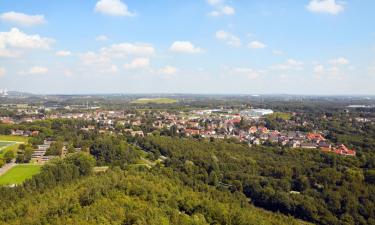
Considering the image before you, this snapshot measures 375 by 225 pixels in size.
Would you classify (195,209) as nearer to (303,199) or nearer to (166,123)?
(303,199)

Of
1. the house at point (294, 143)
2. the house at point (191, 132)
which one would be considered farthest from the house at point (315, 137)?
the house at point (191, 132)

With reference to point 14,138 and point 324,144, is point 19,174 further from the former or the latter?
point 324,144

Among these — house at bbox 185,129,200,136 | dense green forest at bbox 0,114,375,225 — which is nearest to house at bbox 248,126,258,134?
house at bbox 185,129,200,136

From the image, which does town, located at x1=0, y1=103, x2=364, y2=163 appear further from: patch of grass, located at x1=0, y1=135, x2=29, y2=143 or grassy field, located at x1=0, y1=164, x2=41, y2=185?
grassy field, located at x1=0, y1=164, x2=41, y2=185

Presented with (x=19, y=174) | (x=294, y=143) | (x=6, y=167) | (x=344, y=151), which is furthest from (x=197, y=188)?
(x=294, y=143)

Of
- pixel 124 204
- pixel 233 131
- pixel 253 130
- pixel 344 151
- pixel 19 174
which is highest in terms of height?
pixel 124 204

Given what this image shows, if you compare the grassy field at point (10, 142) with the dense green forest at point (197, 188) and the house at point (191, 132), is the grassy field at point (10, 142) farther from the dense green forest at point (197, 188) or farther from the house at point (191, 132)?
the house at point (191, 132)

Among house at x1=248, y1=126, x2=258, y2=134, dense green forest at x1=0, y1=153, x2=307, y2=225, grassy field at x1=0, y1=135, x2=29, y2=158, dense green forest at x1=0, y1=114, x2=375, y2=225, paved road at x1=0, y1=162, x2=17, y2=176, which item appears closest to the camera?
dense green forest at x1=0, y1=153, x2=307, y2=225

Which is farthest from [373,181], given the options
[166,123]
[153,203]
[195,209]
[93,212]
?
[166,123]
